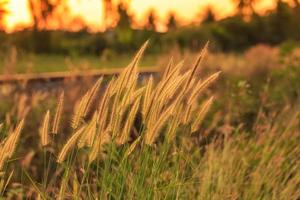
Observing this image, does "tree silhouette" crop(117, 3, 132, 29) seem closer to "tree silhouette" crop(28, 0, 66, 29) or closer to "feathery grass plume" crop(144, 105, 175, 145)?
"tree silhouette" crop(28, 0, 66, 29)

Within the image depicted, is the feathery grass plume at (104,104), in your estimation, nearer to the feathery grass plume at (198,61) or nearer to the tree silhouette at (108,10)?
the feathery grass plume at (198,61)

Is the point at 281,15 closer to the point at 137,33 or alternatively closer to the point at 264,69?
the point at 137,33

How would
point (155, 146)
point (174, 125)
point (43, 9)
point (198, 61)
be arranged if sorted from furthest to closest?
point (43, 9), point (155, 146), point (174, 125), point (198, 61)

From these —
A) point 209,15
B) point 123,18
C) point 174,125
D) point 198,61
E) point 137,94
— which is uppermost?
point 198,61

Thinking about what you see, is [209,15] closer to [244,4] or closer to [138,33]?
[244,4]

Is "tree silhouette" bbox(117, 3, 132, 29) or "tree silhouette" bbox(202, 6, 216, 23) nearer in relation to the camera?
"tree silhouette" bbox(117, 3, 132, 29)

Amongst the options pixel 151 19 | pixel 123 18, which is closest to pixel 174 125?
pixel 123 18

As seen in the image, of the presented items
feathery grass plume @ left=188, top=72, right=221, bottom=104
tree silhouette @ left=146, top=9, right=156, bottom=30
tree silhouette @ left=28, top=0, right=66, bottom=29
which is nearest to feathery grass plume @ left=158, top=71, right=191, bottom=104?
feathery grass plume @ left=188, top=72, right=221, bottom=104

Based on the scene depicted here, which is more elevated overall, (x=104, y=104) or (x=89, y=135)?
(x=104, y=104)

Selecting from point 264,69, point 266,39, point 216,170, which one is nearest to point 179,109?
point 216,170

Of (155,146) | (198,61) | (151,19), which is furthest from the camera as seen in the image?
(151,19)

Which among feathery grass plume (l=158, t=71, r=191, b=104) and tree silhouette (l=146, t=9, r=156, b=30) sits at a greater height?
feathery grass plume (l=158, t=71, r=191, b=104)

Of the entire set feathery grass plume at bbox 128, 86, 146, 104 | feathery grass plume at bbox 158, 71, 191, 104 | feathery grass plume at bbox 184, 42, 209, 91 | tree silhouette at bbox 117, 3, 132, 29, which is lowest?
tree silhouette at bbox 117, 3, 132, 29

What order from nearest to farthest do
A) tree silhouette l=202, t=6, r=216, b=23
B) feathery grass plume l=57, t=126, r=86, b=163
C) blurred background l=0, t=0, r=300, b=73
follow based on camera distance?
1. feathery grass plume l=57, t=126, r=86, b=163
2. blurred background l=0, t=0, r=300, b=73
3. tree silhouette l=202, t=6, r=216, b=23
